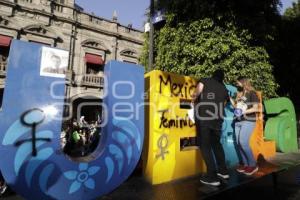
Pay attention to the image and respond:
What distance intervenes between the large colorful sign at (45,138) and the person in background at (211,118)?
1.00 metres

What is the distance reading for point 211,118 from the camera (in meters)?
3.61

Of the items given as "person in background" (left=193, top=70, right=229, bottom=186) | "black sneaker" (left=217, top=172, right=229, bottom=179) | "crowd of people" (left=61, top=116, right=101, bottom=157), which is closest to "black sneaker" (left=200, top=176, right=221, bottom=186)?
"person in background" (left=193, top=70, right=229, bottom=186)

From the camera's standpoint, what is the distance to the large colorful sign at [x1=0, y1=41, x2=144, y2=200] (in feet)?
8.00

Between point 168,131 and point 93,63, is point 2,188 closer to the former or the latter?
point 168,131

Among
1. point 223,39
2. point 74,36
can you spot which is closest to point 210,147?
point 223,39

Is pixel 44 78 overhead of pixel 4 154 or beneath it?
overhead

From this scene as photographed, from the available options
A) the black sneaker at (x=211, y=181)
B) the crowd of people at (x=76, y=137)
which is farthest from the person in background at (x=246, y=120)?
the crowd of people at (x=76, y=137)

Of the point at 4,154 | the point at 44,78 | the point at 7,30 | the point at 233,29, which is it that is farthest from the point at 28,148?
the point at 7,30

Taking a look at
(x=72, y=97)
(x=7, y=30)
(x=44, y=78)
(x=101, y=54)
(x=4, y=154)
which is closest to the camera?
(x=4, y=154)

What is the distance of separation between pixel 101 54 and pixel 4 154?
1843cm

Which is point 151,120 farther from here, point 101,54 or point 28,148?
point 101,54

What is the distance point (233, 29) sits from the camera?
9008 millimetres

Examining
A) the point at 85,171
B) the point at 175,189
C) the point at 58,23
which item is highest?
the point at 58,23

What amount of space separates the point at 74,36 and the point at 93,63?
210cm
